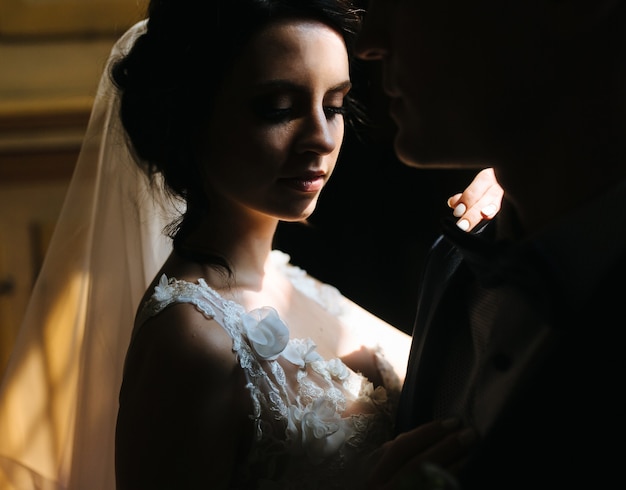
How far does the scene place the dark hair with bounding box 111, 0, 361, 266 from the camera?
46.0 inches

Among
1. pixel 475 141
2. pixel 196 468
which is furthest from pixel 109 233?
pixel 475 141

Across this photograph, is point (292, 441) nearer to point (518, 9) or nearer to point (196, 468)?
point (196, 468)

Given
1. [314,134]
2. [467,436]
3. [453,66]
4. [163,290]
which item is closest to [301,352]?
[163,290]

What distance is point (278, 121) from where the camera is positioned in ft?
3.82

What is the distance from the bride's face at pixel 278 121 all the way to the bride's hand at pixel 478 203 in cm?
23

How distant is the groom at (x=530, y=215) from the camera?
2.32ft

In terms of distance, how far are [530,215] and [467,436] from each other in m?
0.25

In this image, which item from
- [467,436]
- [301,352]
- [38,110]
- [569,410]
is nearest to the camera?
[569,410]

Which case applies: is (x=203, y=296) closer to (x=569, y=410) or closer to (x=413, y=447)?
(x=413, y=447)

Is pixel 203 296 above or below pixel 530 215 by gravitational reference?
below

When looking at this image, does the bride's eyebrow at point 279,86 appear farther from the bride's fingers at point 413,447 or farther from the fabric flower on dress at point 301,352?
the bride's fingers at point 413,447

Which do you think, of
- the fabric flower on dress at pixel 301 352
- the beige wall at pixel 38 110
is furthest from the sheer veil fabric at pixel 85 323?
the beige wall at pixel 38 110

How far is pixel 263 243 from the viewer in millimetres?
1294

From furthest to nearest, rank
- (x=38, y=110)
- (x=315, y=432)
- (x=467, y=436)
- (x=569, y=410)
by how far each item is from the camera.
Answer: (x=38, y=110) < (x=315, y=432) < (x=467, y=436) < (x=569, y=410)
